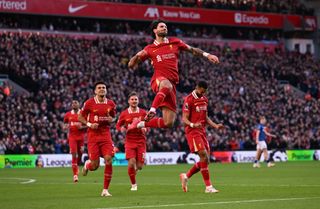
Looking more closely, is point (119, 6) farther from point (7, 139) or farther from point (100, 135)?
point (100, 135)

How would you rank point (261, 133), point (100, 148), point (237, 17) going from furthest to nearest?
point (237, 17), point (261, 133), point (100, 148)

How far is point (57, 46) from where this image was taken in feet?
193

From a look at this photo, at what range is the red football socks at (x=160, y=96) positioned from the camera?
17.8 m

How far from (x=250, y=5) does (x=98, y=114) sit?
5815 cm

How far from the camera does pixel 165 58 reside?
18625mm

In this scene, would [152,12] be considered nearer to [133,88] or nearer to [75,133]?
[133,88]

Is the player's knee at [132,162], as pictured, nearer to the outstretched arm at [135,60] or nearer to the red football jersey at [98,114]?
the red football jersey at [98,114]

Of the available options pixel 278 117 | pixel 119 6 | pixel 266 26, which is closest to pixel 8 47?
pixel 119 6

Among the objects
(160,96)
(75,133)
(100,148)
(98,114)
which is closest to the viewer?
(160,96)

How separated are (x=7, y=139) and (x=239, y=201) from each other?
29.7 meters

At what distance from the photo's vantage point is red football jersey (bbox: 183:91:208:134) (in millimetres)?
22656

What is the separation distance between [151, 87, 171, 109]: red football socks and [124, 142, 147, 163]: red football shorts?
679 centimetres

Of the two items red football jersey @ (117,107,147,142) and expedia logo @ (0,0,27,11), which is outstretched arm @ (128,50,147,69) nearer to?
red football jersey @ (117,107,147,142)

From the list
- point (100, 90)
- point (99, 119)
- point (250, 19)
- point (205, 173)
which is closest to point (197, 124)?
point (205, 173)
